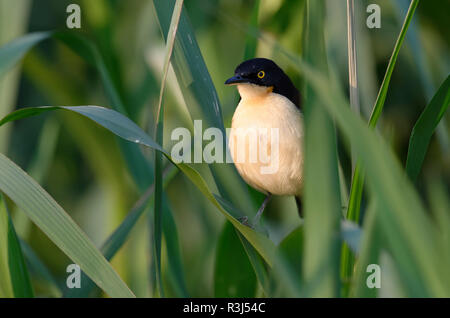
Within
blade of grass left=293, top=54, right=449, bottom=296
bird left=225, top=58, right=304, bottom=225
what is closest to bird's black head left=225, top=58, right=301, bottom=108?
bird left=225, top=58, right=304, bottom=225

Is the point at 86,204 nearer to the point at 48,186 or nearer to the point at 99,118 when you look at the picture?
the point at 48,186

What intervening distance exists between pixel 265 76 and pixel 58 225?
0.62m

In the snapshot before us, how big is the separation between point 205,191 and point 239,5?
1289 mm

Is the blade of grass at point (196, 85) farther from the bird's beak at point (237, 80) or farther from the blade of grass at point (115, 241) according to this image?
the blade of grass at point (115, 241)

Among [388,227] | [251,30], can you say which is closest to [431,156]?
[251,30]

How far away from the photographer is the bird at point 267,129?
1280mm

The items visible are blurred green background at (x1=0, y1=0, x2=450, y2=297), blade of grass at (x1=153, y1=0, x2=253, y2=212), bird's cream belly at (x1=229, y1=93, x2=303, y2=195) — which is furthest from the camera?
blurred green background at (x1=0, y1=0, x2=450, y2=297)

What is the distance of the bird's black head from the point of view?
1.29 metres

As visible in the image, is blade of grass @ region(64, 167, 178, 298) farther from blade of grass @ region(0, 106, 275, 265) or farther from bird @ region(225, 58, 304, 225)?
blade of grass @ region(0, 106, 275, 265)

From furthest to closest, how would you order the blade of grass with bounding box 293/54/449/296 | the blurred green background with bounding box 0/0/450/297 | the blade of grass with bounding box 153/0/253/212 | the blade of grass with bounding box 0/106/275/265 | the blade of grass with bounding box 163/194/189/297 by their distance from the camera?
the blurred green background with bounding box 0/0/450/297 → the blade of grass with bounding box 163/194/189/297 → the blade of grass with bounding box 153/0/253/212 → the blade of grass with bounding box 0/106/275/265 → the blade of grass with bounding box 293/54/449/296

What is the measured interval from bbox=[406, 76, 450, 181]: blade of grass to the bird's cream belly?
269mm

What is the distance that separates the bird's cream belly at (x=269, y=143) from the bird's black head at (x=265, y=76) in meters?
0.03

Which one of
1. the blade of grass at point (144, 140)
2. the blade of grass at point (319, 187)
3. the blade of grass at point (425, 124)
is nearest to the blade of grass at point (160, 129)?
the blade of grass at point (144, 140)
